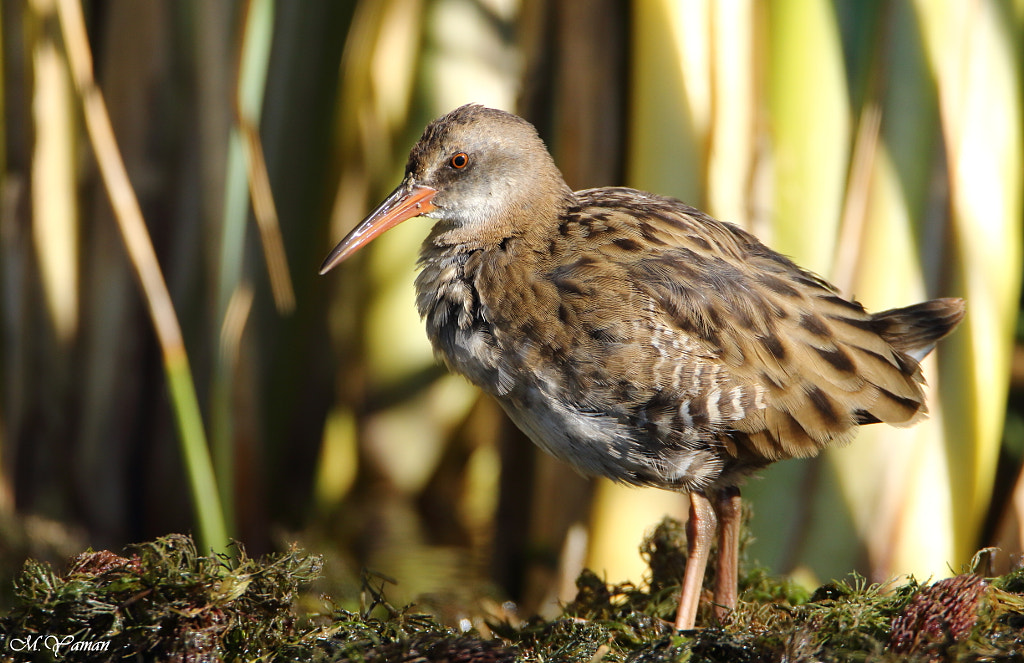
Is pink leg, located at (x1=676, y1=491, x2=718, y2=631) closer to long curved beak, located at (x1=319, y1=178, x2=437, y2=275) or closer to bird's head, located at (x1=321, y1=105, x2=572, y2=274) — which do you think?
bird's head, located at (x1=321, y1=105, x2=572, y2=274)

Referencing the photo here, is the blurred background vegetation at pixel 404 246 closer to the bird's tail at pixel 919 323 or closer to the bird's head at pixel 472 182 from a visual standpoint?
the bird's head at pixel 472 182

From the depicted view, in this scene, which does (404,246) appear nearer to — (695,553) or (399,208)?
(399,208)

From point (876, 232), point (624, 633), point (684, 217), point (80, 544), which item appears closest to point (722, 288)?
point (684, 217)

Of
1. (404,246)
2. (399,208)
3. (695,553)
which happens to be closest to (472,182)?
(399,208)

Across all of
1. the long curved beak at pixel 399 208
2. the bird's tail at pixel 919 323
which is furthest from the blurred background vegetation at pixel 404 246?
the bird's tail at pixel 919 323

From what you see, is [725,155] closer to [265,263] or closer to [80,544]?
[265,263]

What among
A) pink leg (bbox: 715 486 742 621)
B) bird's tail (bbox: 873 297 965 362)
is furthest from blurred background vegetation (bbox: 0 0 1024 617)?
pink leg (bbox: 715 486 742 621)

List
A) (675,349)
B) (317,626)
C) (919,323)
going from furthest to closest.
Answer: (919,323)
(675,349)
(317,626)
